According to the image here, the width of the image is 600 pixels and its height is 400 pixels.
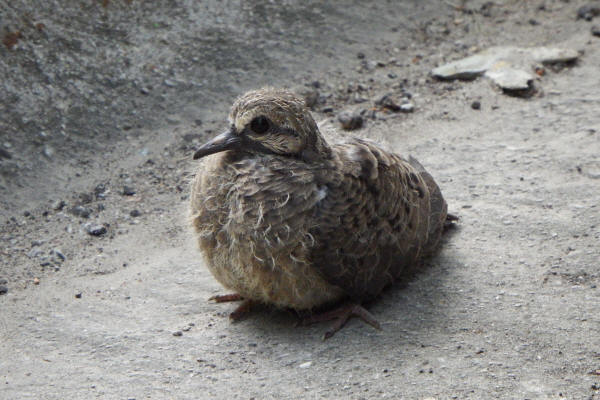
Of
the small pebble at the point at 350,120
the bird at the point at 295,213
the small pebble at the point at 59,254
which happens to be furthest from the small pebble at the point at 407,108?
the small pebble at the point at 59,254

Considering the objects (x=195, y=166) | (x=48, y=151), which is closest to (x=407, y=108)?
(x=195, y=166)

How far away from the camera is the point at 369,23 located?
793cm

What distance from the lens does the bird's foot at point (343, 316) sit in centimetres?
402

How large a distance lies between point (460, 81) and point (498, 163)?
5.47 ft

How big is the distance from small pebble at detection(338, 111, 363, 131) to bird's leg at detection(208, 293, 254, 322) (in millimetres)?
2419

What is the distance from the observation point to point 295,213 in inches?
152

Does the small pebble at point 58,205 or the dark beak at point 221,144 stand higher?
the dark beak at point 221,144

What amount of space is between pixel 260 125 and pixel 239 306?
104cm

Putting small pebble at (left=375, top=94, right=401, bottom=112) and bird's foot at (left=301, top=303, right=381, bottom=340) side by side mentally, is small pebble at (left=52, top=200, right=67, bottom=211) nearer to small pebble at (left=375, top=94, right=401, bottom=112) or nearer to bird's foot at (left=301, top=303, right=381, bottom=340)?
bird's foot at (left=301, top=303, right=381, bottom=340)

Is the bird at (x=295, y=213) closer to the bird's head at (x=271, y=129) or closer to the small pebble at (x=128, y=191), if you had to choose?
the bird's head at (x=271, y=129)

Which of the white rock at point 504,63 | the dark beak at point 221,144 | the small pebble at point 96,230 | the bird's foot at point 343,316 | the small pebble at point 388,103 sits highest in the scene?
the dark beak at point 221,144

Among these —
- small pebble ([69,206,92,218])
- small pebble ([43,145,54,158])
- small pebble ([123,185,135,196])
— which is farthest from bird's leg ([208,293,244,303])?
small pebble ([43,145,54,158])

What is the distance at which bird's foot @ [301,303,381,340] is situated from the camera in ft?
13.2

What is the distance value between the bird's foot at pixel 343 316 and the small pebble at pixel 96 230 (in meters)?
1.93
